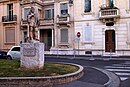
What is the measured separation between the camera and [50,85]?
28.0 feet

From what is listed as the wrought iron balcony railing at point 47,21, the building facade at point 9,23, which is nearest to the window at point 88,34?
the wrought iron balcony railing at point 47,21

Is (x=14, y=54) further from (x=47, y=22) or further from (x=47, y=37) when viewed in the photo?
(x=47, y=37)

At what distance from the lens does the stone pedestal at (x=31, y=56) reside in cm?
1090

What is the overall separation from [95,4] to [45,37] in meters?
9.73

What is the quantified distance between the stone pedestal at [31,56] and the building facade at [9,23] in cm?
2332

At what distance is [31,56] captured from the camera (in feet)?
35.9

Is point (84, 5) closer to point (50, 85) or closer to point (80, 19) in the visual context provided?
point (80, 19)

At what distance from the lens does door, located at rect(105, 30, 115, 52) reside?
89.0 feet

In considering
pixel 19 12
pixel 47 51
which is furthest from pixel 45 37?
pixel 19 12

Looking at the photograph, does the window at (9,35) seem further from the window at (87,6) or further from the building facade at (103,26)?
the window at (87,6)

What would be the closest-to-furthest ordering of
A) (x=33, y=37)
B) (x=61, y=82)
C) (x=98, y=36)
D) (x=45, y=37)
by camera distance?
1. (x=61, y=82)
2. (x=33, y=37)
3. (x=98, y=36)
4. (x=45, y=37)

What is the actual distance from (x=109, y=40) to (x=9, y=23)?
52.2 ft

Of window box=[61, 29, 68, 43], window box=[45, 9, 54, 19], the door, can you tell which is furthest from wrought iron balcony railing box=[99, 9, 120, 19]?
window box=[45, 9, 54, 19]

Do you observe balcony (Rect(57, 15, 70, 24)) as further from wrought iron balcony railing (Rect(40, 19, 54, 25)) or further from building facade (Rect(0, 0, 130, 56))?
wrought iron balcony railing (Rect(40, 19, 54, 25))
